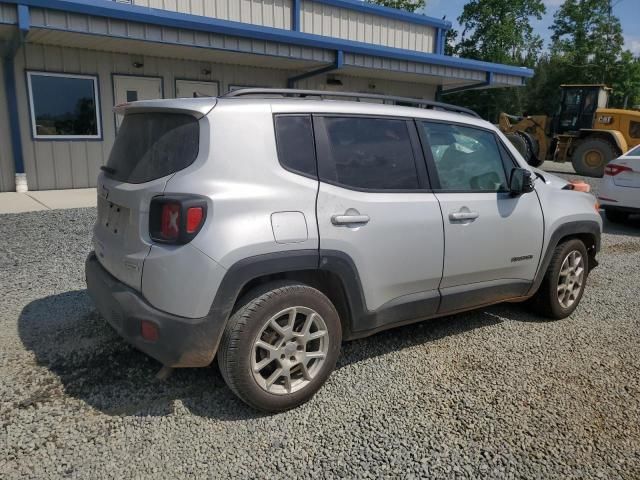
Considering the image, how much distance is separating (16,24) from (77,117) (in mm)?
2928

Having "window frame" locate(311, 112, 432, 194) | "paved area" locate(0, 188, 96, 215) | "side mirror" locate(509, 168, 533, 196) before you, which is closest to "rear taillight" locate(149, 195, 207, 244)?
"window frame" locate(311, 112, 432, 194)

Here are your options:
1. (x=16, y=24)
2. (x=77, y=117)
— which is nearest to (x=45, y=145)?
(x=77, y=117)

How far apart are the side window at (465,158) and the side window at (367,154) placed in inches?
10.4

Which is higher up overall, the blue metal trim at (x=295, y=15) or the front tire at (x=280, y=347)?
the blue metal trim at (x=295, y=15)

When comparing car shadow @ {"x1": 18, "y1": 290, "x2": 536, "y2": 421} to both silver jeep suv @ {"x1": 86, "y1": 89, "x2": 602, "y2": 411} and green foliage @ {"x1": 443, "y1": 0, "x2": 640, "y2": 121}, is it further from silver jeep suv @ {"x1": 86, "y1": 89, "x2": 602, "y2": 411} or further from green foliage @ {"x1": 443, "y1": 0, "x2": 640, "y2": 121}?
green foliage @ {"x1": 443, "y1": 0, "x2": 640, "y2": 121}

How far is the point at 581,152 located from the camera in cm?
1703

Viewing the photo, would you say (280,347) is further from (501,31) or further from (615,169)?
(501,31)

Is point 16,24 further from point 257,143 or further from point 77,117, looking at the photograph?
point 257,143

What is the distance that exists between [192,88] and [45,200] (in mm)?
4380

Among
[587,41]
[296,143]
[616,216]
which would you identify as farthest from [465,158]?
[587,41]

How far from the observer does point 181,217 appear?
2.57m

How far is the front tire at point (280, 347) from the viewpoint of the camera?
2725mm

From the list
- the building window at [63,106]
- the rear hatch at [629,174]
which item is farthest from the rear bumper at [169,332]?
the building window at [63,106]

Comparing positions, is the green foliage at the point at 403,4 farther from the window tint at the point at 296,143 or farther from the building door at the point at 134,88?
the window tint at the point at 296,143
